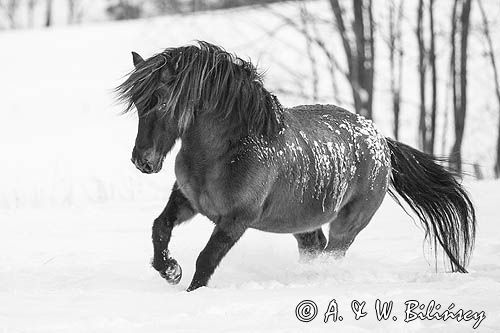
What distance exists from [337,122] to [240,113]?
4.41 feet

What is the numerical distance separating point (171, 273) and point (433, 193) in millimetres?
2892

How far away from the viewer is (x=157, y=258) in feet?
18.1

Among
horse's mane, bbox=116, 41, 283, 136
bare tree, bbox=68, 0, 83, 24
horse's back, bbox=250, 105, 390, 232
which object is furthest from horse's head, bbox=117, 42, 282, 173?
bare tree, bbox=68, 0, 83, 24

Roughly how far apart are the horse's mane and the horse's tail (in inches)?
74.2

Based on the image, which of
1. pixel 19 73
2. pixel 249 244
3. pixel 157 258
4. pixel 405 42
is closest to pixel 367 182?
pixel 249 244

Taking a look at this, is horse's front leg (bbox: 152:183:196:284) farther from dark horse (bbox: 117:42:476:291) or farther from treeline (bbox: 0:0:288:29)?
treeline (bbox: 0:0:288:29)

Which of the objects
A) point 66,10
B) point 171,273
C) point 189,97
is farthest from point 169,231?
point 66,10

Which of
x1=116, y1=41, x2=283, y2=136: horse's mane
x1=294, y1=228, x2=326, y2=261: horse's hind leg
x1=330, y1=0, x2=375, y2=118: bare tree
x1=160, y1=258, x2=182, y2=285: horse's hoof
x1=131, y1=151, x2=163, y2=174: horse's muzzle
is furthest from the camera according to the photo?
x1=330, y1=0, x2=375, y2=118: bare tree

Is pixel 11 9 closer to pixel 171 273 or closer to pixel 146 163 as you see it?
pixel 171 273

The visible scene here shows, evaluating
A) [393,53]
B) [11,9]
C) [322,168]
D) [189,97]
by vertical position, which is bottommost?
[11,9]

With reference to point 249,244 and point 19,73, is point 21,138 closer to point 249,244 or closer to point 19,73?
point 19,73

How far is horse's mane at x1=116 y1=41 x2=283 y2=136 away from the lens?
203 inches

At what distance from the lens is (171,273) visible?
5512 millimetres

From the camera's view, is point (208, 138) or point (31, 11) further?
point (31, 11)
